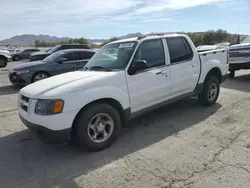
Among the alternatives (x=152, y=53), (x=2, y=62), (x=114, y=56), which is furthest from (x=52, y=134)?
(x=2, y=62)

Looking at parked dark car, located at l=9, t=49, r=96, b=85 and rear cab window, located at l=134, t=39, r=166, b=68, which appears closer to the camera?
rear cab window, located at l=134, t=39, r=166, b=68

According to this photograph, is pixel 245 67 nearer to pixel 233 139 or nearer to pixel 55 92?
pixel 233 139

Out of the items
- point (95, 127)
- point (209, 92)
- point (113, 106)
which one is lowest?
point (95, 127)

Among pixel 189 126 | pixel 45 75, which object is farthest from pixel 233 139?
pixel 45 75

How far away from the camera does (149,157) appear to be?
3.74 meters

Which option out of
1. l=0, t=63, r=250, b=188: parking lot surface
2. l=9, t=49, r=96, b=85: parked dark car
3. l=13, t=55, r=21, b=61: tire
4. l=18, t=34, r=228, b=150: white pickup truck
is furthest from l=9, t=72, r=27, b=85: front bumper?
l=13, t=55, r=21, b=61: tire

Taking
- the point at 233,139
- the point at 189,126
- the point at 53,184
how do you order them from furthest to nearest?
the point at 189,126, the point at 233,139, the point at 53,184

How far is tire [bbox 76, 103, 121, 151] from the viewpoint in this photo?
12.2 feet

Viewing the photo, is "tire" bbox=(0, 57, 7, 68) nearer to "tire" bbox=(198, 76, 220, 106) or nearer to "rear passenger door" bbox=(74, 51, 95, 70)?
"rear passenger door" bbox=(74, 51, 95, 70)

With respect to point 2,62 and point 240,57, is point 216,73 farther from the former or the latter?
point 2,62

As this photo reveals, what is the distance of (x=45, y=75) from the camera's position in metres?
9.60

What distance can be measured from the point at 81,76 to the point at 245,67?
738 centimetres

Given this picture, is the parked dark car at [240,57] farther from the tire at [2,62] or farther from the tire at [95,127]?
the tire at [2,62]

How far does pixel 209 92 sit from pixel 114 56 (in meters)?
2.76
